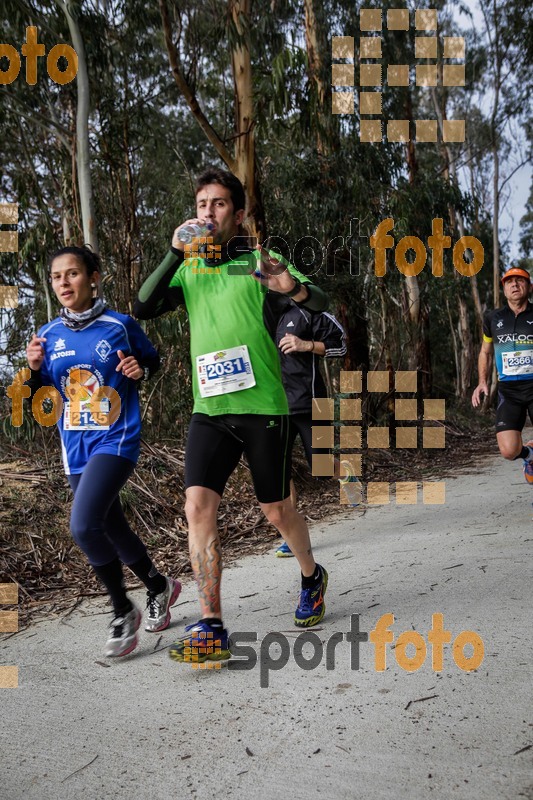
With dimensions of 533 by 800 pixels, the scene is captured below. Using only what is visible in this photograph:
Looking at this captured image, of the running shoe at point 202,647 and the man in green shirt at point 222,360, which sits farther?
the man in green shirt at point 222,360

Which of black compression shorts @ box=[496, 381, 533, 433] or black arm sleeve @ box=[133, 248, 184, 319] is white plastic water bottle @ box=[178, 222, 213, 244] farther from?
black compression shorts @ box=[496, 381, 533, 433]

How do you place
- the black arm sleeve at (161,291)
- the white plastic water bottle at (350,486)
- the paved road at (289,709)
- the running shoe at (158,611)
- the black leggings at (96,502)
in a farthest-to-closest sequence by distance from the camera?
the white plastic water bottle at (350,486) → the running shoe at (158,611) → the black leggings at (96,502) → the black arm sleeve at (161,291) → the paved road at (289,709)

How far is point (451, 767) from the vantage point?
7.77 ft

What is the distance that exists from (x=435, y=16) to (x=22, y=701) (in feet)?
66.0

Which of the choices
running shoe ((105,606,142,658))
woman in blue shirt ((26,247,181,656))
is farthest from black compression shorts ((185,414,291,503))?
running shoe ((105,606,142,658))

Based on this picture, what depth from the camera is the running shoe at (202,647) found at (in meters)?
3.32

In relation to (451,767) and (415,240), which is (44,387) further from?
(415,240)

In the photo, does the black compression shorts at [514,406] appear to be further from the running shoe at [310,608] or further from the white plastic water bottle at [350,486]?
the running shoe at [310,608]

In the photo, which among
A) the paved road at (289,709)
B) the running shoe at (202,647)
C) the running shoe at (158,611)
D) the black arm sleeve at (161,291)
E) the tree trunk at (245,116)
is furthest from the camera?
the tree trunk at (245,116)

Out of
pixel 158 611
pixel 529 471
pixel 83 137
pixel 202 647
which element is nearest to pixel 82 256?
pixel 158 611

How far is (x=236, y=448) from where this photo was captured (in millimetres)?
3623

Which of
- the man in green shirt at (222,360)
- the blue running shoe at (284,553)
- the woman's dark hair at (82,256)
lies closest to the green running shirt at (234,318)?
the man in green shirt at (222,360)

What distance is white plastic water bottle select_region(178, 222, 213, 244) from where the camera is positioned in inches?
132

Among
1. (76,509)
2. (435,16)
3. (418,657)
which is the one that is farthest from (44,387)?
(435,16)
